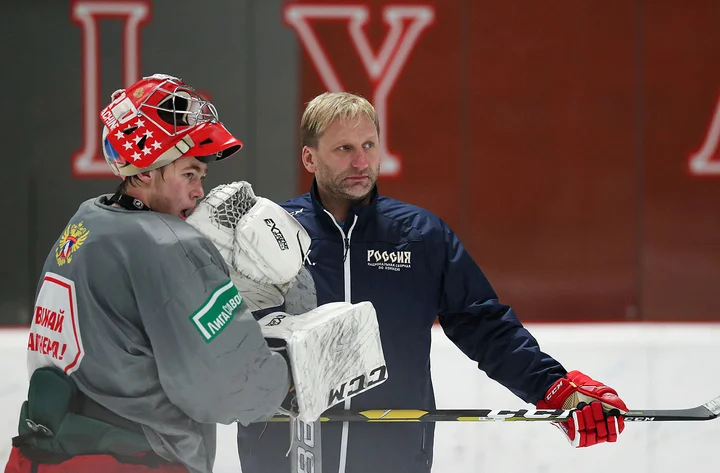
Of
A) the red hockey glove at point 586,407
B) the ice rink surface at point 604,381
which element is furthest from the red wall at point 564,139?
the red hockey glove at point 586,407

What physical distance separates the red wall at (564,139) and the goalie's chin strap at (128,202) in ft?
9.99

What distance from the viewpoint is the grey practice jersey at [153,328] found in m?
1.19

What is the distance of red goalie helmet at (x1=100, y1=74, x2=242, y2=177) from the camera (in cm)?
127

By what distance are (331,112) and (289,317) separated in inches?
24.2

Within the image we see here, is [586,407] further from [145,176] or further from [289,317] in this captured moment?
[145,176]

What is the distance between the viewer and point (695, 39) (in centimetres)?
436

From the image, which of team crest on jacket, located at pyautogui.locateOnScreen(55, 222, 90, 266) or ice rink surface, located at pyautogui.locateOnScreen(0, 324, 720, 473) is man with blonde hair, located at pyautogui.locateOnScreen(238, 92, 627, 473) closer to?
team crest on jacket, located at pyautogui.locateOnScreen(55, 222, 90, 266)

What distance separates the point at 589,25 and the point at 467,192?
Result: 1.04 m

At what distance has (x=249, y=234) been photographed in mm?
1356

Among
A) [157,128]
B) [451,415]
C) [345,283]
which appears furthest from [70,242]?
[451,415]

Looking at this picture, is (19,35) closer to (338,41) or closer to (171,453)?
(338,41)

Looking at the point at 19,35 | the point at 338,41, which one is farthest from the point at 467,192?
the point at 19,35

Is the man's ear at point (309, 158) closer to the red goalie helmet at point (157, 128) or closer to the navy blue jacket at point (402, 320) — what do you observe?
the navy blue jacket at point (402, 320)

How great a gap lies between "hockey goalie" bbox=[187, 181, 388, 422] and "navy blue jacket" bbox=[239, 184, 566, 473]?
1.09ft
